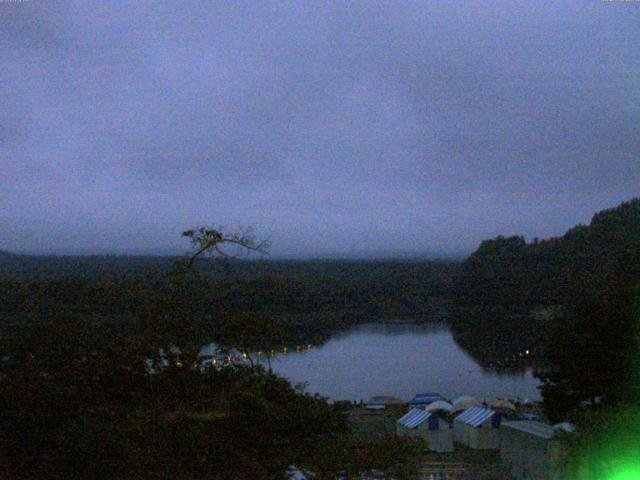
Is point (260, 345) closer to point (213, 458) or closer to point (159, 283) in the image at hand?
point (213, 458)

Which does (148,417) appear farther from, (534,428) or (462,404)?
(462,404)

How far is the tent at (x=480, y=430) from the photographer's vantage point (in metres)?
10.8

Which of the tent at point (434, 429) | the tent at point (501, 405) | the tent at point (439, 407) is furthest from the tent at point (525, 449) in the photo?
the tent at point (501, 405)

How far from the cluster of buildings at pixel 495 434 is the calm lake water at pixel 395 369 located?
4807 millimetres

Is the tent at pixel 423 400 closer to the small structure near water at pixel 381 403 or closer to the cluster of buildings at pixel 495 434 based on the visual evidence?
the small structure near water at pixel 381 403

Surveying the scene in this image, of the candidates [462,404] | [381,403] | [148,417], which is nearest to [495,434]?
[462,404]

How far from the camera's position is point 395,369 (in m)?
28.3

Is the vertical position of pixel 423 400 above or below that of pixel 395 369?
above

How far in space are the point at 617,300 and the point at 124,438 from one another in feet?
22.3

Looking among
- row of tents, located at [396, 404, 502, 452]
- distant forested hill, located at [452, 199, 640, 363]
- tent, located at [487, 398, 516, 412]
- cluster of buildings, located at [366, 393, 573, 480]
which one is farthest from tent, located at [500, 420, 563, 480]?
distant forested hill, located at [452, 199, 640, 363]

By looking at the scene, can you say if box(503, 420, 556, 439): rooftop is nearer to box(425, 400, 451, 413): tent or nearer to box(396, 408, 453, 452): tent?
box(396, 408, 453, 452): tent

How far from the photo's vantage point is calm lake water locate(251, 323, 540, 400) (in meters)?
21.4

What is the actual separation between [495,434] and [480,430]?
0.30 metres

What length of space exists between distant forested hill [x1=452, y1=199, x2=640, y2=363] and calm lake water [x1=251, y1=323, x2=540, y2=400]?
8.23ft
